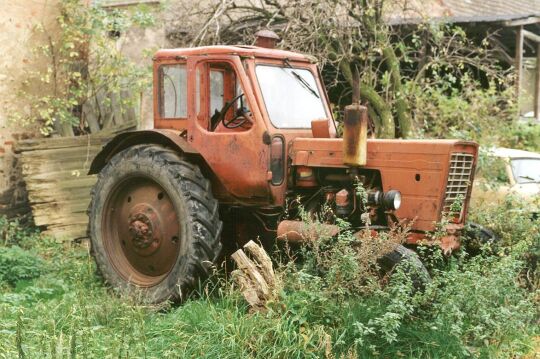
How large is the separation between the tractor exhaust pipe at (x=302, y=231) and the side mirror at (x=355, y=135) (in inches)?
20.7

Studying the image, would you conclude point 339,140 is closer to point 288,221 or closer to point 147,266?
point 288,221

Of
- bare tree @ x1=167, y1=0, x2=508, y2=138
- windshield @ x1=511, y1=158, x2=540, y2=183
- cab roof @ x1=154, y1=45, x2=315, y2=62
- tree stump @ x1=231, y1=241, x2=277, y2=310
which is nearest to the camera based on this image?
tree stump @ x1=231, y1=241, x2=277, y2=310

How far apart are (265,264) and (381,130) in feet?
19.0

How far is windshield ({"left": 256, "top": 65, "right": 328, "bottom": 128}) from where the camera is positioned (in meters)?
6.20

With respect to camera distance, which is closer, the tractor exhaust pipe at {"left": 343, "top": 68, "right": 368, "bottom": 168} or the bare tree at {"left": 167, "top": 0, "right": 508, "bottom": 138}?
the tractor exhaust pipe at {"left": 343, "top": 68, "right": 368, "bottom": 168}

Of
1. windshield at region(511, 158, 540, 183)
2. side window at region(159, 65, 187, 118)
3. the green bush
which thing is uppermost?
side window at region(159, 65, 187, 118)

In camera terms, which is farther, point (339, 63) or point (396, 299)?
point (339, 63)

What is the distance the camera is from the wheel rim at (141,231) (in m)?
6.25

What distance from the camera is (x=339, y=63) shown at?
33.8 feet

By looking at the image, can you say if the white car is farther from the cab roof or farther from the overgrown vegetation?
the overgrown vegetation

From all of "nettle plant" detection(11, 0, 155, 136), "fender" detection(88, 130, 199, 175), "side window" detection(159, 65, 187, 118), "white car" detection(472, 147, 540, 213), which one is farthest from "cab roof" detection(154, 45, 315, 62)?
"white car" detection(472, 147, 540, 213)

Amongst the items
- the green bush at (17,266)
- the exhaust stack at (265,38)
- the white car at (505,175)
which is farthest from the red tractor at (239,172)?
the white car at (505,175)

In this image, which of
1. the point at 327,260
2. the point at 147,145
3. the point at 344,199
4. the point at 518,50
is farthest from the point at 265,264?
the point at 518,50

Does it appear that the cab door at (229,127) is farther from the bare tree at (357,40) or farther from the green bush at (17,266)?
the bare tree at (357,40)
